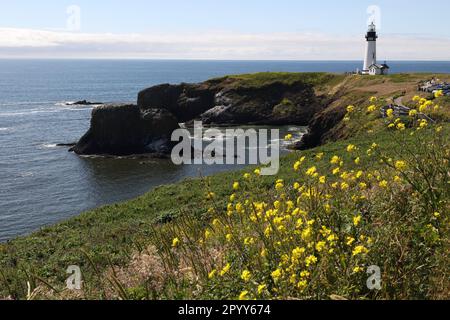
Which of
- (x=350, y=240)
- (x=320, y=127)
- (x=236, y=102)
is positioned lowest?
(x=320, y=127)

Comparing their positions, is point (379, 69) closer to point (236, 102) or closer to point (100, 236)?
point (236, 102)

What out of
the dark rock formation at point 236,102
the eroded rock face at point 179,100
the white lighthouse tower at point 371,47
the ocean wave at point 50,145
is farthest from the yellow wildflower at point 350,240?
the white lighthouse tower at point 371,47

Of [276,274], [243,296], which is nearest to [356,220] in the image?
[276,274]

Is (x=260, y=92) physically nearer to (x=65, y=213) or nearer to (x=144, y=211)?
(x=65, y=213)

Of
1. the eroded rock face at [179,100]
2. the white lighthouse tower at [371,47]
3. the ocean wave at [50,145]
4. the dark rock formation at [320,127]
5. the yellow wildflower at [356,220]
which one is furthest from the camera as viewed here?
the white lighthouse tower at [371,47]

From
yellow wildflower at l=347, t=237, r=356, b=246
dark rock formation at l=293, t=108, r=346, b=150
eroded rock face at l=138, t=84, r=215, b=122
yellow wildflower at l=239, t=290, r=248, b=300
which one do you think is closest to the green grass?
yellow wildflower at l=239, t=290, r=248, b=300

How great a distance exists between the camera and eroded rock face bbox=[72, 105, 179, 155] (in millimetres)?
59906

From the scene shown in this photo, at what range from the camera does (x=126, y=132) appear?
61.7m

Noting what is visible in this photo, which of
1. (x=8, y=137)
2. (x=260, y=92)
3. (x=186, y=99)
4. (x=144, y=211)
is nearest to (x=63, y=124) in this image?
(x=8, y=137)

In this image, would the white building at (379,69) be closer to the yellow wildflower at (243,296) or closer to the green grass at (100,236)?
the green grass at (100,236)

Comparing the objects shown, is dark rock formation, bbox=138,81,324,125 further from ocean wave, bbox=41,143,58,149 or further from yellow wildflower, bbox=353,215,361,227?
yellow wildflower, bbox=353,215,361,227

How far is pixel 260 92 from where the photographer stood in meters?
85.1

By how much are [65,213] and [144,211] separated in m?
14.6

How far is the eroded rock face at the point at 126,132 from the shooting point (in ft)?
197
